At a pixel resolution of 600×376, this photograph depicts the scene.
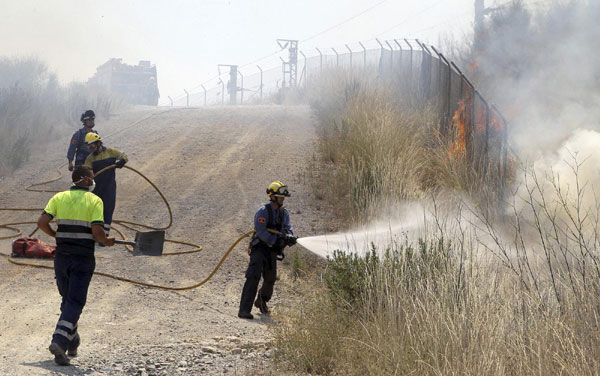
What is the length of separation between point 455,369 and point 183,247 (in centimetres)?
743

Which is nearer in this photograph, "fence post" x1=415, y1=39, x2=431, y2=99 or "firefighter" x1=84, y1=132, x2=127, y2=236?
"firefighter" x1=84, y1=132, x2=127, y2=236

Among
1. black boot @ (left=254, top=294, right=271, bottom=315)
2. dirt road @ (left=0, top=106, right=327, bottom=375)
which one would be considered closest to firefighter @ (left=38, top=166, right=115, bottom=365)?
dirt road @ (left=0, top=106, right=327, bottom=375)

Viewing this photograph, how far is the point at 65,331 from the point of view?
5820 mm

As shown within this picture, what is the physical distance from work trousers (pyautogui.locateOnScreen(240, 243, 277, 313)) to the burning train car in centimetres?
3390

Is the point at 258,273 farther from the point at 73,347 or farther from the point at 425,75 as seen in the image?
the point at 425,75

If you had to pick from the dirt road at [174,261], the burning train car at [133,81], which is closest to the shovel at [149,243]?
the dirt road at [174,261]

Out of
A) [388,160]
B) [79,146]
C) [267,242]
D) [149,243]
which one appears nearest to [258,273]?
[267,242]

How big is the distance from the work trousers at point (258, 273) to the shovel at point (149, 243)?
1919 mm

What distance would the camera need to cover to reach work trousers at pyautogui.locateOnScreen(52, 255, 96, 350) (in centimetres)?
593

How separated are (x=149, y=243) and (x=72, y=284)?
3.78 meters

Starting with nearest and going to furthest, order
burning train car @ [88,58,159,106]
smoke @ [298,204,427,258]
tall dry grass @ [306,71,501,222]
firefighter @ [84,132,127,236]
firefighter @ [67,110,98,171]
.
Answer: smoke @ [298,204,427,258] → firefighter @ [84,132,127,236] → tall dry grass @ [306,71,501,222] → firefighter @ [67,110,98,171] → burning train car @ [88,58,159,106]

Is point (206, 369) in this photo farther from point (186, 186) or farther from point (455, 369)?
point (186, 186)

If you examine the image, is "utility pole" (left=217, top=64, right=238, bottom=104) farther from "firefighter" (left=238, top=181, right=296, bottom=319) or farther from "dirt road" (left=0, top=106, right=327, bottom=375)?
"firefighter" (left=238, top=181, right=296, bottom=319)

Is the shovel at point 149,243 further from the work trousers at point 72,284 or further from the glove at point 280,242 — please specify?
the work trousers at point 72,284
